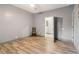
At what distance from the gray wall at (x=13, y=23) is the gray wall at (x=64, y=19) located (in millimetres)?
519

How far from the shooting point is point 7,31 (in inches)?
211

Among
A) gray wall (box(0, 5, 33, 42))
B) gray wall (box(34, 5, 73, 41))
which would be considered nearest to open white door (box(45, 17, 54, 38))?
gray wall (box(34, 5, 73, 41))

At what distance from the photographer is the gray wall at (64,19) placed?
5109mm

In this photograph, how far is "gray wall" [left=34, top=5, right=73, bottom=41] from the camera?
5.11 metres

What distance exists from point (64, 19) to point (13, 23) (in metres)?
2.77

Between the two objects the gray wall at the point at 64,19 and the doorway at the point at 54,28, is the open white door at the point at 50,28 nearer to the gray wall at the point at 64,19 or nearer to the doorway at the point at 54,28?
the doorway at the point at 54,28

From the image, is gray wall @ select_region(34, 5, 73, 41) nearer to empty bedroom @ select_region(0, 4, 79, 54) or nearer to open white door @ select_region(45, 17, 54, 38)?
empty bedroom @ select_region(0, 4, 79, 54)

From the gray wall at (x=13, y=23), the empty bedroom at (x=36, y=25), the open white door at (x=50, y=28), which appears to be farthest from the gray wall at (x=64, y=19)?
the gray wall at (x=13, y=23)

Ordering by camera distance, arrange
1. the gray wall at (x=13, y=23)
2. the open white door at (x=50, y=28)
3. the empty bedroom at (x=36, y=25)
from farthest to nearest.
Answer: the open white door at (x=50, y=28) → the empty bedroom at (x=36, y=25) → the gray wall at (x=13, y=23)

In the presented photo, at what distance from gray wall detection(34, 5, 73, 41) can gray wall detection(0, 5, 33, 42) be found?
519 millimetres

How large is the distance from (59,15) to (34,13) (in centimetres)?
139
